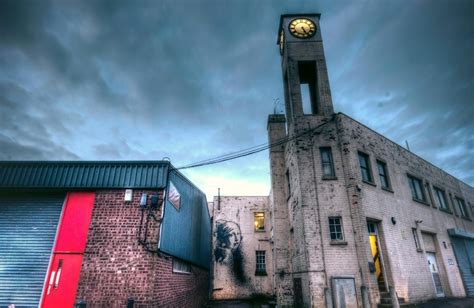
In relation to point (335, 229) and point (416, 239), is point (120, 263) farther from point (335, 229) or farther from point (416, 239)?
point (416, 239)

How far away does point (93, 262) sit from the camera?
7.64 meters

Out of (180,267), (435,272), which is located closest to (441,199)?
(435,272)

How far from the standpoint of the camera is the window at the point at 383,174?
41.9 feet

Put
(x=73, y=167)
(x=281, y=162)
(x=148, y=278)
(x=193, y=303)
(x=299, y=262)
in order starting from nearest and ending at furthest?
(x=148, y=278), (x=73, y=167), (x=299, y=262), (x=193, y=303), (x=281, y=162)

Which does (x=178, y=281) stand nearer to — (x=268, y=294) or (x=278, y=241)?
(x=278, y=241)

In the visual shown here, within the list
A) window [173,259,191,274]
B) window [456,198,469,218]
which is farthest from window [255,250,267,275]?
window [456,198,469,218]

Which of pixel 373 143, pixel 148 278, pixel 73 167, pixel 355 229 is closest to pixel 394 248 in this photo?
pixel 355 229

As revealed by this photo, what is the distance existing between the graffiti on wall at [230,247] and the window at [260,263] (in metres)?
1.22

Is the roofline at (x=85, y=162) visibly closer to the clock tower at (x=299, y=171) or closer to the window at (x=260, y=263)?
the clock tower at (x=299, y=171)

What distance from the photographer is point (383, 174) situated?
13039mm

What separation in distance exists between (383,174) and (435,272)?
20.9 ft

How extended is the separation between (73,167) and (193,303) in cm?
858

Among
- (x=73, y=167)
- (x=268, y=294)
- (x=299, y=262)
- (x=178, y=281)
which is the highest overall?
(x=73, y=167)

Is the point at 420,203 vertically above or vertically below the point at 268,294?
above
